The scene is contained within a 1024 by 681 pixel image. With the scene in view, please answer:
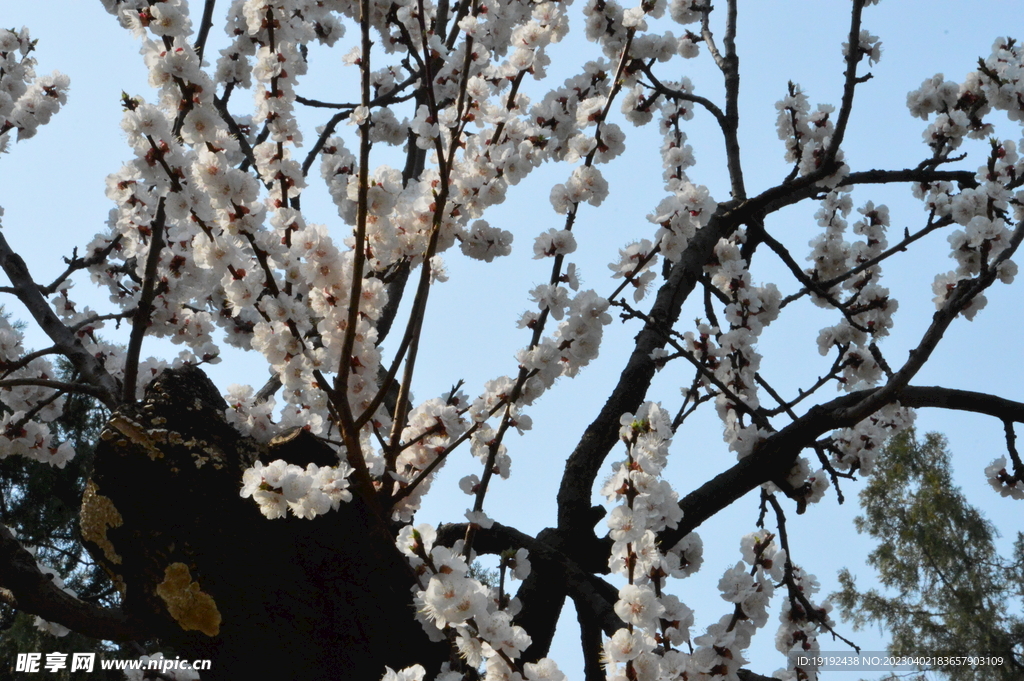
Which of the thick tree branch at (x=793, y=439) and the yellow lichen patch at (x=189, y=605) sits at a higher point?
the thick tree branch at (x=793, y=439)

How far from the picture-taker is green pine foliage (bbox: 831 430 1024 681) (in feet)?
30.7

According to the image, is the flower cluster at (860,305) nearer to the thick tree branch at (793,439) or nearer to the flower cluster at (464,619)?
the thick tree branch at (793,439)

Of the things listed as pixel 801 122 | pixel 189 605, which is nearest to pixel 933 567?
pixel 801 122

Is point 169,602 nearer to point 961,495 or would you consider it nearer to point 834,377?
point 834,377

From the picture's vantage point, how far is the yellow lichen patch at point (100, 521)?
1.77 metres

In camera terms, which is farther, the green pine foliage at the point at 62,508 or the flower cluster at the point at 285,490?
the green pine foliage at the point at 62,508

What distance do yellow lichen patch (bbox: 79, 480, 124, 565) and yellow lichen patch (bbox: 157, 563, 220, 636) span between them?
0.18m

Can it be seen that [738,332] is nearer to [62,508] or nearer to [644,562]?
[644,562]

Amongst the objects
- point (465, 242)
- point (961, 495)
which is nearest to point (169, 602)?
point (465, 242)

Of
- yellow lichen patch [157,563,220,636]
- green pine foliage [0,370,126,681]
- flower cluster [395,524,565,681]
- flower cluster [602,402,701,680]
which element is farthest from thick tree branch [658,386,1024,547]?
green pine foliage [0,370,126,681]

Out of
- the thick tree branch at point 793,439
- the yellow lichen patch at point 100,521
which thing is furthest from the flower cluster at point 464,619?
the thick tree branch at point 793,439

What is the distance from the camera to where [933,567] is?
33.0ft

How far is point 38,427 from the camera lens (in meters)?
3.44

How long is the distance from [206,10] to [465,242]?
120 centimetres
